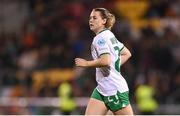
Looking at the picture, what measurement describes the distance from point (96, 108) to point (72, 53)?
9924 millimetres

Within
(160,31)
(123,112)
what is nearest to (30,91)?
(160,31)

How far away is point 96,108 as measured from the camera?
9.87 metres

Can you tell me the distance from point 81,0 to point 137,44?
105 inches

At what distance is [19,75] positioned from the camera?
64.1 feet

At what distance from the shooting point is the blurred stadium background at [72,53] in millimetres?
18281

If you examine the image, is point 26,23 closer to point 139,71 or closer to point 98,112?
point 139,71

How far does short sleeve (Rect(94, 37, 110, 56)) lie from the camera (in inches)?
378

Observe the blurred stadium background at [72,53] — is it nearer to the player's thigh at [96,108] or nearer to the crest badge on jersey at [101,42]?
the player's thigh at [96,108]

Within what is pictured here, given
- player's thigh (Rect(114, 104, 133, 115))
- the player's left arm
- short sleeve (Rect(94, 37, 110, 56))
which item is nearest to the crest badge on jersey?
short sleeve (Rect(94, 37, 110, 56))

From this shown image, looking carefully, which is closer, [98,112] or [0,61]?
[98,112]

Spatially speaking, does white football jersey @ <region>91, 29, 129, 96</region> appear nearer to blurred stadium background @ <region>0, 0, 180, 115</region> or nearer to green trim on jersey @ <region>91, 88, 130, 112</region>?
green trim on jersey @ <region>91, 88, 130, 112</region>

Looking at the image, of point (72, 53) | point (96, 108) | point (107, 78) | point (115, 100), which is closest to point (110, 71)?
point (107, 78)

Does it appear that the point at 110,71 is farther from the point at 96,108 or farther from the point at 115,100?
the point at 96,108

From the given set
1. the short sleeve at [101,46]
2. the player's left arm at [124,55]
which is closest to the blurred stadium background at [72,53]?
the player's left arm at [124,55]
